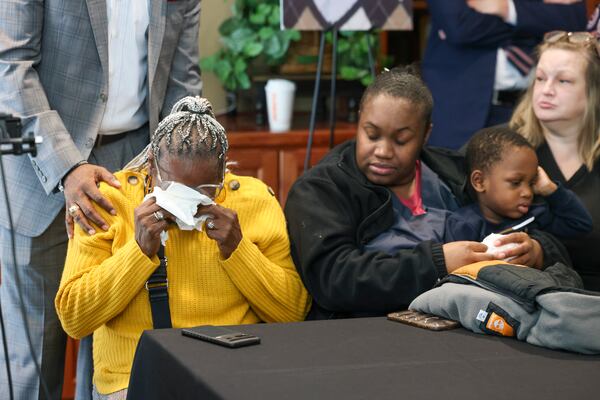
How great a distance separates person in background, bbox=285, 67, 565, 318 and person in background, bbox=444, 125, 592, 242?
0.07 m

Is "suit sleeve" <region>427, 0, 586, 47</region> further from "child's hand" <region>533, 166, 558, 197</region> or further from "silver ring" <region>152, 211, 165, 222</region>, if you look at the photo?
"silver ring" <region>152, 211, 165, 222</region>

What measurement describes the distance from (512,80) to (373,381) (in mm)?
2106

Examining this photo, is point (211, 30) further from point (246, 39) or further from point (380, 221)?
point (380, 221)

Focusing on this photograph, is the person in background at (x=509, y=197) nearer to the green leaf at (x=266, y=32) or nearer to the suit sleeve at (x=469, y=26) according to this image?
the suit sleeve at (x=469, y=26)

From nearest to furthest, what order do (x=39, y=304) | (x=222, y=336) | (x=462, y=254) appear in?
(x=222, y=336), (x=462, y=254), (x=39, y=304)

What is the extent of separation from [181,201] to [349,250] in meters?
0.42

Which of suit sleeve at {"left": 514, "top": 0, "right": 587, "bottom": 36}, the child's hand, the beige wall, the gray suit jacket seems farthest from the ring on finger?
the beige wall

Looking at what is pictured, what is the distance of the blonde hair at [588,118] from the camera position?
2504 millimetres

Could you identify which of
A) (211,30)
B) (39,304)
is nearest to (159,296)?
(39,304)

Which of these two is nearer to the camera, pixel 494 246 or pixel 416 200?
pixel 494 246

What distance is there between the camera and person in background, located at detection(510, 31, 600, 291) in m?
2.48

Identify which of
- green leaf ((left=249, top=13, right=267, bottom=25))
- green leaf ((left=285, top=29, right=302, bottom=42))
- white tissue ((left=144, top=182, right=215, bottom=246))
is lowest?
white tissue ((left=144, top=182, right=215, bottom=246))

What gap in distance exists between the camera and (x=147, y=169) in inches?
78.8

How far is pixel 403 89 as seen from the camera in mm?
2127
